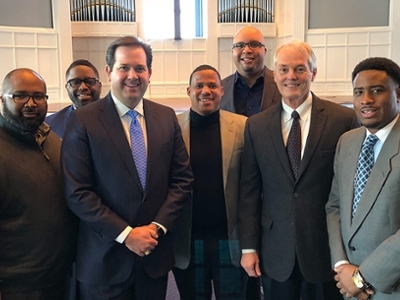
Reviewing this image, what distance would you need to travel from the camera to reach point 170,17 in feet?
30.1

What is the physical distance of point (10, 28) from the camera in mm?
7641

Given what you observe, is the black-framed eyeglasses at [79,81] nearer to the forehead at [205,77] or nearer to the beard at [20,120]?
the forehead at [205,77]

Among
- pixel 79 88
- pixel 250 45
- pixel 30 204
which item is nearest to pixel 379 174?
pixel 30 204

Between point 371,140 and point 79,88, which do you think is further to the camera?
point 79,88

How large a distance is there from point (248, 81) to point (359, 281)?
1718mm

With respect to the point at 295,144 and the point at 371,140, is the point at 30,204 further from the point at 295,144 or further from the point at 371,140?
the point at 371,140

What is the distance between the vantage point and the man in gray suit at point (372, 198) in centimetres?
163

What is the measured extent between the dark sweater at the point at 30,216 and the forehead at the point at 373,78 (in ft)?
4.26

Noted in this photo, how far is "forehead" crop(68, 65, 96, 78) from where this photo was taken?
113 inches

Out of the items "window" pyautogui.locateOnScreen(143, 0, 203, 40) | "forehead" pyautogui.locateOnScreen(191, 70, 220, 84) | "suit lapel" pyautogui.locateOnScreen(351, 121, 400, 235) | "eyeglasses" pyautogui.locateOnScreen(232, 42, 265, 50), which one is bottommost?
"suit lapel" pyautogui.locateOnScreen(351, 121, 400, 235)

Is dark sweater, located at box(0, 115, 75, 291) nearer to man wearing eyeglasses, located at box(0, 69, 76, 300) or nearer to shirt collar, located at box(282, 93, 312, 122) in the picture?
man wearing eyeglasses, located at box(0, 69, 76, 300)

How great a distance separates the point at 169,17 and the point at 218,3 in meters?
1.01

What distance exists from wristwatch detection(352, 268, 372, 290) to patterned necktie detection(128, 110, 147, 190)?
35.8 inches

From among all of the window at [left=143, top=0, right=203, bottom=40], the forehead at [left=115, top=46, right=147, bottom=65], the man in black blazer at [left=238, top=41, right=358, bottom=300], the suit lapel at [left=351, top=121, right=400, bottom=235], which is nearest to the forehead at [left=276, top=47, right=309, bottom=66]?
the man in black blazer at [left=238, top=41, right=358, bottom=300]
